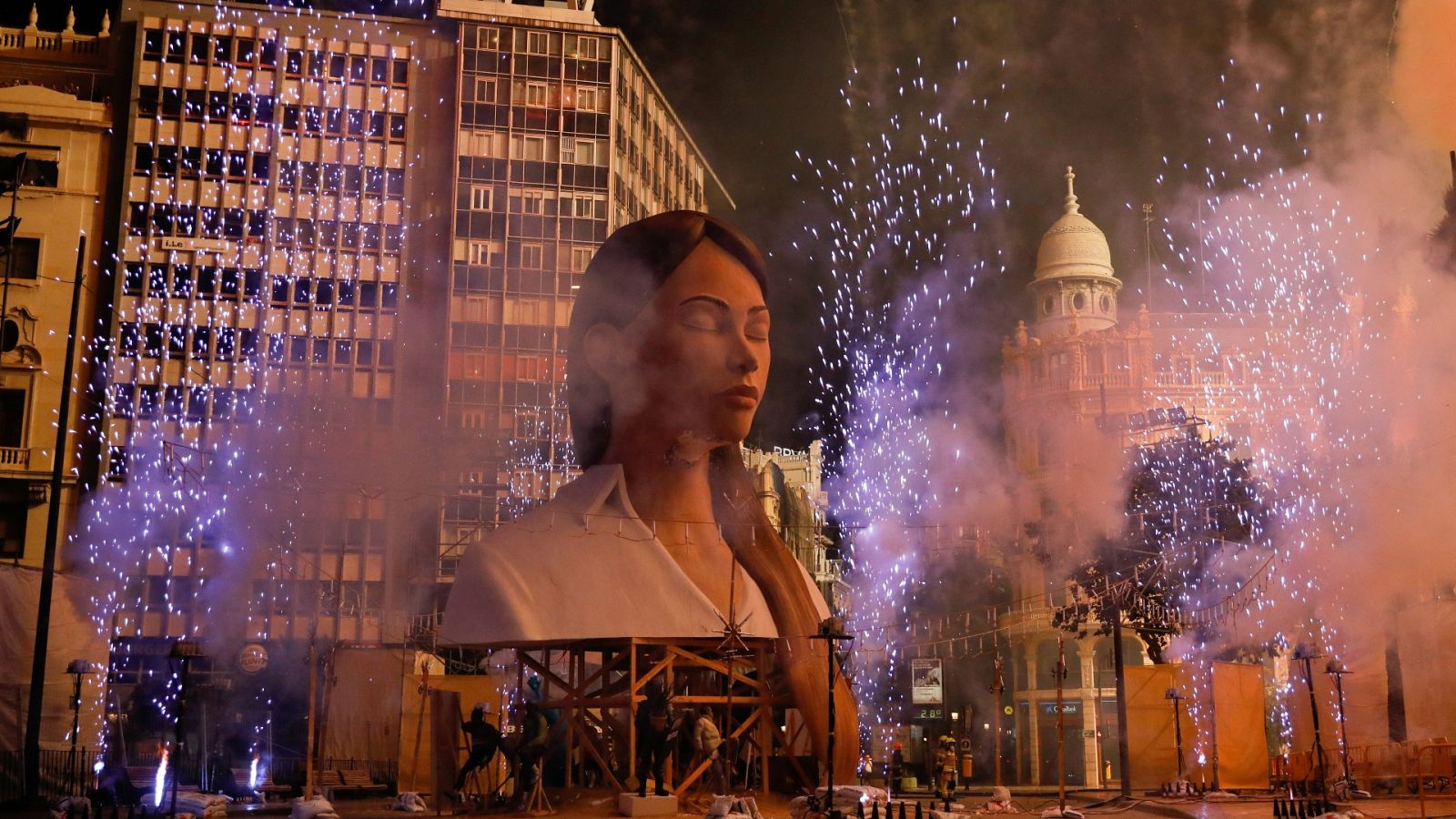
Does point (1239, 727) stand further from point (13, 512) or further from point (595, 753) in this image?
point (13, 512)

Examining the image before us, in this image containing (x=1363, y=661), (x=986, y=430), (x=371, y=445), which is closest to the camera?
(x=371, y=445)

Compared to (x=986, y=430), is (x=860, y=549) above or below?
below

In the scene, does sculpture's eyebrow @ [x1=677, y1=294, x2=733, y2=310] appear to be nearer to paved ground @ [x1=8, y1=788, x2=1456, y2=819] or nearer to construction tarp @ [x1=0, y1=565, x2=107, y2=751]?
paved ground @ [x1=8, y1=788, x2=1456, y2=819]

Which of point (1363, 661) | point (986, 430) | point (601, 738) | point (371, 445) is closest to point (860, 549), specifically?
point (986, 430)

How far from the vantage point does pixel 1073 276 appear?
245 ft

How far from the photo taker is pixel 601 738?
24.2 m

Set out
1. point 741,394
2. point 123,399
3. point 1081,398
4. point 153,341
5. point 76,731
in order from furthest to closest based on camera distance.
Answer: point 1081,398
point 153,341
point 123,399
point 76,731
point 741,394

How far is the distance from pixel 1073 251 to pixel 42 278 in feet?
163

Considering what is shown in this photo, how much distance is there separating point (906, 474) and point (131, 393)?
3114cm

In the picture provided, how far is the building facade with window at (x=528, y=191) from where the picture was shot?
56656mm

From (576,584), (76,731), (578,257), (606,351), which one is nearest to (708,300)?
(606,351)

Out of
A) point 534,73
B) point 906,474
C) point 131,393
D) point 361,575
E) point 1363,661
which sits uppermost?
point 534,73

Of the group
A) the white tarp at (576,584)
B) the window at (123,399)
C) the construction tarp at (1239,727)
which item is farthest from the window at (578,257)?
the white tarp at (576,584)

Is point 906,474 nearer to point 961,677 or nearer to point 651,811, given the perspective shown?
point 961,677
